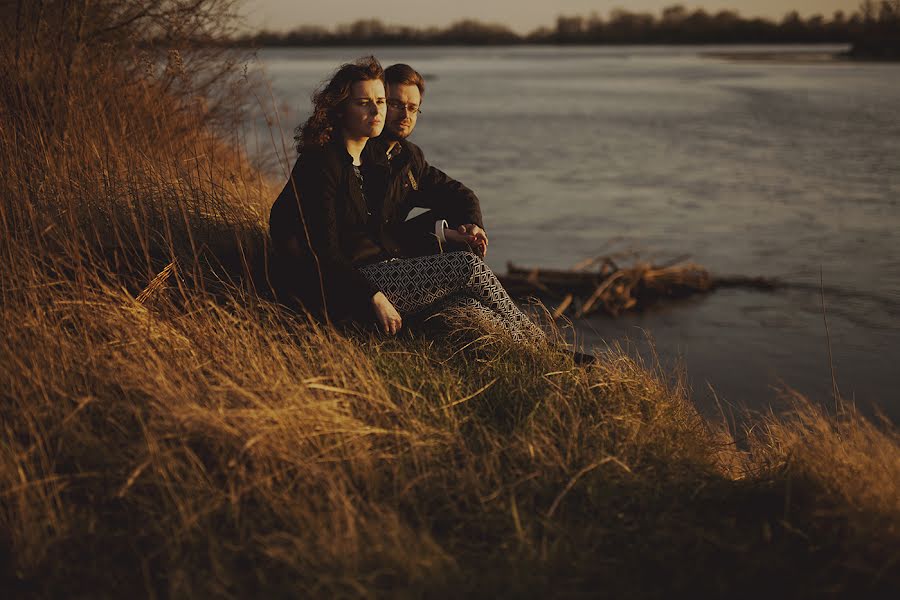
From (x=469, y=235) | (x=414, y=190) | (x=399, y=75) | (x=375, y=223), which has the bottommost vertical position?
(x=469, y=235)

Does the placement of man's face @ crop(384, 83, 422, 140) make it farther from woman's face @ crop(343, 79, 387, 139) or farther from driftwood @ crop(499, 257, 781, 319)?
driftwood @ crop(499, 257, 781, 319)

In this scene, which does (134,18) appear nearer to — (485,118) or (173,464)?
(173,464)

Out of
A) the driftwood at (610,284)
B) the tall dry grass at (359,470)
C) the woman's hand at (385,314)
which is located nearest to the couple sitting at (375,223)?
the woman's hand at (385,314)

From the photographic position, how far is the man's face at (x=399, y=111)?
13.4 feet

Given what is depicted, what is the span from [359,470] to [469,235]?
1.74m

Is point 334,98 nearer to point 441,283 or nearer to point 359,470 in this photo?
point 441,283

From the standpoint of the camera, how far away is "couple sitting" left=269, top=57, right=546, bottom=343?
3703 mm

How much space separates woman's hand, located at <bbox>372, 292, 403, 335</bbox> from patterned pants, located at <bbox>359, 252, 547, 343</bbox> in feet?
0.87

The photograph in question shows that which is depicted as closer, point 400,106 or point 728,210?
point 400,106

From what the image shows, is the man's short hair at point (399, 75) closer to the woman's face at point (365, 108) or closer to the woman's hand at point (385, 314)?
the woman's face at point (365, 108)

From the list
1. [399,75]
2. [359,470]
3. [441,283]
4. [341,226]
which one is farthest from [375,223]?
[359,470]

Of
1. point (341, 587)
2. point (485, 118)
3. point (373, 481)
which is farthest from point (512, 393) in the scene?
point (485, 118)

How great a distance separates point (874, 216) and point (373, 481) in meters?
12.3

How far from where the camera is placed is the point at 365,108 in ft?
12.2
